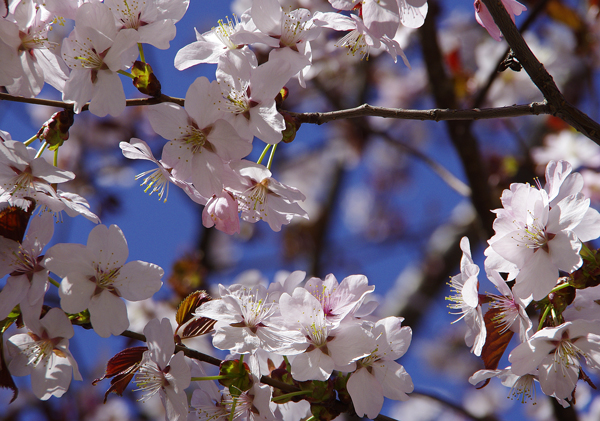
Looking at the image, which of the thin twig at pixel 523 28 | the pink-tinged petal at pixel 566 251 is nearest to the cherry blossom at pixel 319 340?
the pink-tinged petal at pixel 566 251

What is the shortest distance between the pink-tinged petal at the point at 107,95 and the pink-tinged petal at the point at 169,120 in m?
0.08

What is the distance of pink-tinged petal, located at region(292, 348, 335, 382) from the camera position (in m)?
1.22

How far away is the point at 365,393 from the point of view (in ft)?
4.21

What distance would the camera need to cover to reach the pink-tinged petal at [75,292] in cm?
121

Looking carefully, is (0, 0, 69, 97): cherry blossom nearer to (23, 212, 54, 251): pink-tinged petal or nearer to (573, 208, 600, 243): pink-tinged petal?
(23, 212, 54, 251): pink-tinged petal

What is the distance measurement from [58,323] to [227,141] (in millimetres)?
625

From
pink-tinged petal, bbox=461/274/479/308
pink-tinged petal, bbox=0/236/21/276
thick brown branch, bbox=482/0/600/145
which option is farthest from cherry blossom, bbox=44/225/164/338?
thick brown branch, bbox=482/0/600/145

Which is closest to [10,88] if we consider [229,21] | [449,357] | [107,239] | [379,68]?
[107,239]

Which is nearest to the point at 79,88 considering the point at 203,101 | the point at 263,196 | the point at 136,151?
the point at 136,151

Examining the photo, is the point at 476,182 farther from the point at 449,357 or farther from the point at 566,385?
the point at 449,357

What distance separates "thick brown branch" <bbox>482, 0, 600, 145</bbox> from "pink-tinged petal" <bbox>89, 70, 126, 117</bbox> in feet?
2.95

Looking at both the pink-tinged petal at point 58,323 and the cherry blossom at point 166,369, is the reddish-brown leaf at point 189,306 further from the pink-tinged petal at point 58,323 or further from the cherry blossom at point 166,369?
the pink-tinged petal at point 58,323

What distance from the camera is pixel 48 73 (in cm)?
138

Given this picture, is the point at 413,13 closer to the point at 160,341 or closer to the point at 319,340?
the point at 319,340
